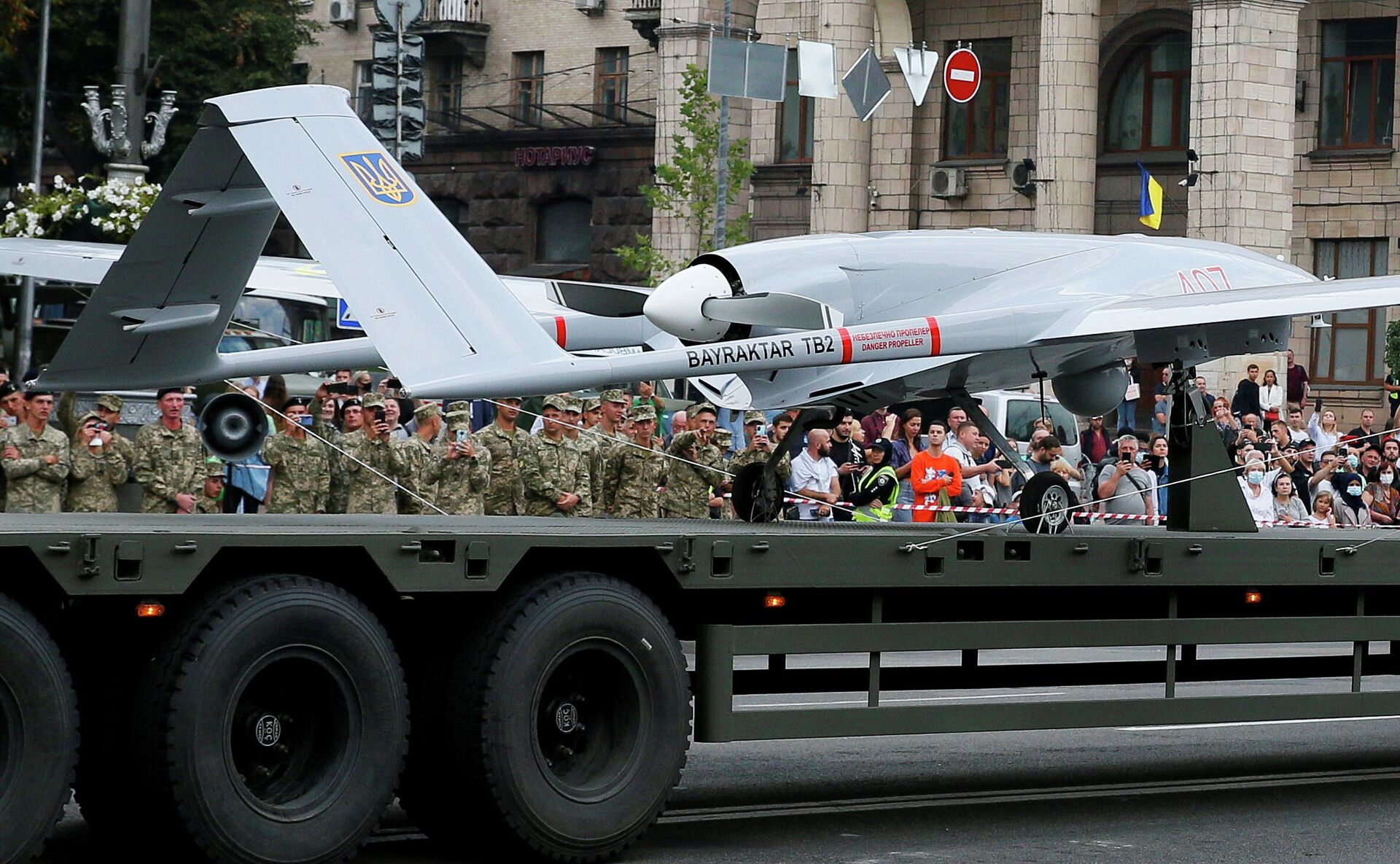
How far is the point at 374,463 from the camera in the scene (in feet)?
55.5

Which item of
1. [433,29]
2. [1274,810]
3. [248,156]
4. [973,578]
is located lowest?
[1274,810]

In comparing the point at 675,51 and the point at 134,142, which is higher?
the point at 675,51

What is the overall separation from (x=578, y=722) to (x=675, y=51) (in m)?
41.5

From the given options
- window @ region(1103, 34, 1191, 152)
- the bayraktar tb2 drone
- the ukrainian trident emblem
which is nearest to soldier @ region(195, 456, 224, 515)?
the bayraktar tb2 drone

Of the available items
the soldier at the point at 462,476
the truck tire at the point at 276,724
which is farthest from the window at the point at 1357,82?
the truck tire at the point at 276,724

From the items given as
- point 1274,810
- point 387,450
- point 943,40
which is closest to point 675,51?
point 943,40

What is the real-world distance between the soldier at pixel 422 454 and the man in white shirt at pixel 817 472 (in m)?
3.29

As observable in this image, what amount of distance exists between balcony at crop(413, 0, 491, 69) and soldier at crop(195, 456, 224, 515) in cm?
4222

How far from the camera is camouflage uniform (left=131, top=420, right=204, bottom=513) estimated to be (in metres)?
16.2

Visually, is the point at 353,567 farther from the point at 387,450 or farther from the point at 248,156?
Answer: the point at 387,450

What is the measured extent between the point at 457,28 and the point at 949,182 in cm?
1741

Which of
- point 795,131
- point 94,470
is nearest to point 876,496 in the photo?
point 94,470

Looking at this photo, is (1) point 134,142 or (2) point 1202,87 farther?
(2) point 1202,87

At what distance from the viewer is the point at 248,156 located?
9.62m
